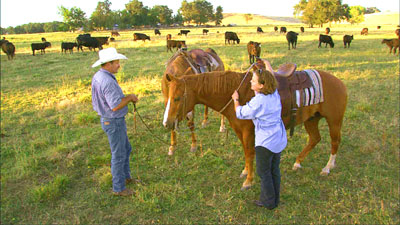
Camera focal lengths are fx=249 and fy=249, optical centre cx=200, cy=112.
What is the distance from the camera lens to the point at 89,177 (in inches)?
175

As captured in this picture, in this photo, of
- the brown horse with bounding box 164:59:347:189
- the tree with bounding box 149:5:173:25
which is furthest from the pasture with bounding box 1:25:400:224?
the tree with bounding box 149:5:173:25

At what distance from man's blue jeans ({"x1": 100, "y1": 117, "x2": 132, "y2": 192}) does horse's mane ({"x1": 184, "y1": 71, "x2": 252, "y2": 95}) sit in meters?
1.21

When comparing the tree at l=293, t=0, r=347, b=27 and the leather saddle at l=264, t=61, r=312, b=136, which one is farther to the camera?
the tree at l=293, t=0, r=347, b=27

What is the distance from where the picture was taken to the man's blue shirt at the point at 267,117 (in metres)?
2.95

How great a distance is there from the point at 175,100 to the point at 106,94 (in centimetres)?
93

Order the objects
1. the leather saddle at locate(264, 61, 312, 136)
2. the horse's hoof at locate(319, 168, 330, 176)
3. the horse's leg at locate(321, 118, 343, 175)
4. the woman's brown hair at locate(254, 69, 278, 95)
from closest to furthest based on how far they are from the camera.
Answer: the woman's brown hair at locate(254, 69, 278, 95) → the leather saddle at locate(264, 61, 312, 136) → the horse's leg at locate(321, 118, 343, 175) → the horse's hoof at locate(319, 168, 330, 176)

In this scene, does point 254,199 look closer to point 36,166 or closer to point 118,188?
point 118,188

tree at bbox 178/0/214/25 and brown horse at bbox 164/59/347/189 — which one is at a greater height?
tree at bbox 178/0/214/25

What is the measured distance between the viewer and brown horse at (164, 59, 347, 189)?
133 inches

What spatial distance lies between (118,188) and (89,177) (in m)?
0.88

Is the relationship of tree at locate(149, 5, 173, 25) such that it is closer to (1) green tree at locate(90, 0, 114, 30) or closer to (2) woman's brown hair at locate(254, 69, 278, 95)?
(1) green tree at locate(90, 0, 114, 30)

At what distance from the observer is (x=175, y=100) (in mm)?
3342

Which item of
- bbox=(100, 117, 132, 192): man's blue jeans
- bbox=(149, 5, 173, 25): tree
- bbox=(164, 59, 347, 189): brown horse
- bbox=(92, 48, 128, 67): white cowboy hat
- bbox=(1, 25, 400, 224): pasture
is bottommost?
bbox=(1, 25, 400, 224): pasture

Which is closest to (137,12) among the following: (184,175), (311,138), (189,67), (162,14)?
(162,14)
